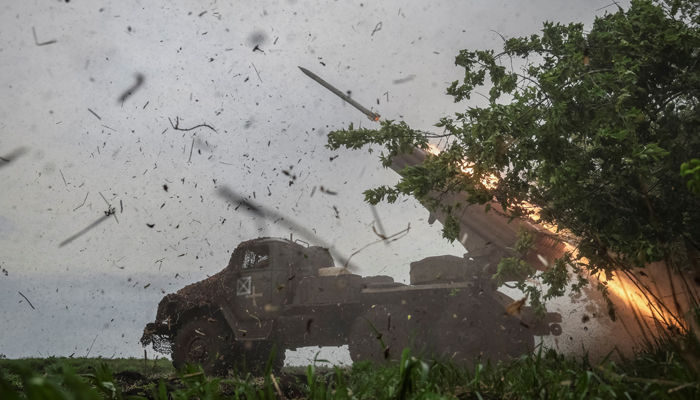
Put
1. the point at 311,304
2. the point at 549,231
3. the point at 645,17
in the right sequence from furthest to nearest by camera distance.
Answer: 1. the point at 311,304
2. the point at 549,231
3. the point at 645,17

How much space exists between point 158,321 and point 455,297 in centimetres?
732

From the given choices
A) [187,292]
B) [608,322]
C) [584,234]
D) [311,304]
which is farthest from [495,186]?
[187,292]

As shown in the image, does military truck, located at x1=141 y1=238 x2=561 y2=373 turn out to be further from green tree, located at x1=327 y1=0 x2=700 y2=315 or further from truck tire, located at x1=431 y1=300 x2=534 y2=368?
green tree, located at x1=327 y1=0 x2=700 y2=315

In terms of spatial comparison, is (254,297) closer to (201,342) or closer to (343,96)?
(201,342)

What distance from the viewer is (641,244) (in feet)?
20.9

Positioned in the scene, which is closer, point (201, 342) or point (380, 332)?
point (380, 332)

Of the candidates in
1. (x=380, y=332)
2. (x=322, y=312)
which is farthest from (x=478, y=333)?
(x=322, y=312)

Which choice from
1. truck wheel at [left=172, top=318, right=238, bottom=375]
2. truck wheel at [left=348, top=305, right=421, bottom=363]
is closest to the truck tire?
truck wheel at [left=348, top=305, right=421, bottom=363]

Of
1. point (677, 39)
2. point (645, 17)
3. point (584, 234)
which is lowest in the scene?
point (584, 234)

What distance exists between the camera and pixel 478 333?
32.9ft

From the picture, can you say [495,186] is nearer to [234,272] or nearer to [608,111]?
[608,111]

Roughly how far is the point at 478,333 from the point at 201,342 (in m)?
6.54

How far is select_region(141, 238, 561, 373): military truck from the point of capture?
397 inches

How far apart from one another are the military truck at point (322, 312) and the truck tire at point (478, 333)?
2cm
